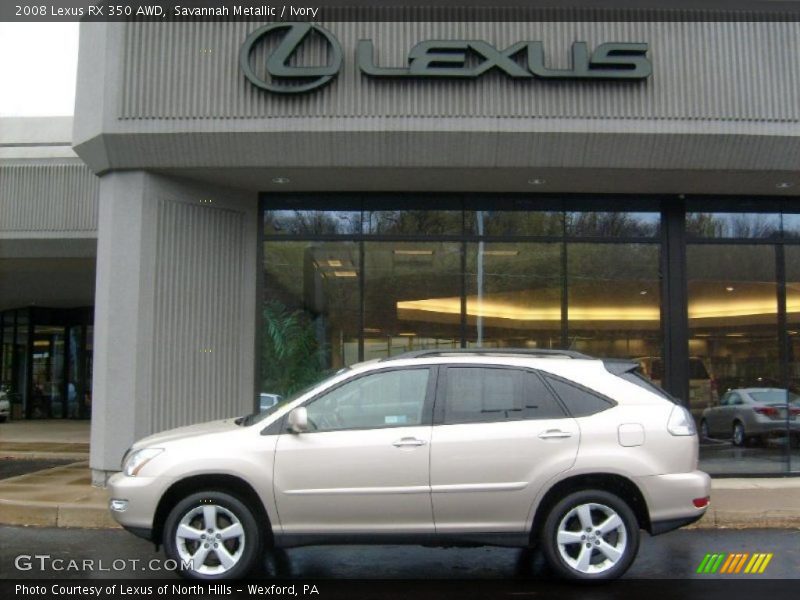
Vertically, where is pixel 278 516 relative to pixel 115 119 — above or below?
below

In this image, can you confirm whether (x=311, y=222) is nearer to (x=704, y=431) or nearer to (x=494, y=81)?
(x=494, y=81)

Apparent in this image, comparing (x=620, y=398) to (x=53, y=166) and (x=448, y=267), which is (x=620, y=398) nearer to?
(x=448, y=267)

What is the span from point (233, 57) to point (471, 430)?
6122 mm

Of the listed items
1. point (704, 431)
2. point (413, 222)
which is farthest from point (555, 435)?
point (704, 431)

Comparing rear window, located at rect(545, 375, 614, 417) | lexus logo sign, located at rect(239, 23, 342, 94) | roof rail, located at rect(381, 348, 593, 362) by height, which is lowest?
rear window, located at rect(545, 375, 614, 417)

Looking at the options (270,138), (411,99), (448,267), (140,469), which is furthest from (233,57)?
(140,469)

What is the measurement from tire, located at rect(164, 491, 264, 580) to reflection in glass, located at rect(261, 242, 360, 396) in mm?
5336

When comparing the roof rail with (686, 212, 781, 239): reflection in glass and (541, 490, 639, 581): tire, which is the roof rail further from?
(686, 212, 781, 239): reflection in glass

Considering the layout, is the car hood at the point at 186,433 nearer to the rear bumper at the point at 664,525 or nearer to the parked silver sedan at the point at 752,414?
the rear bumper at the point at 664,525

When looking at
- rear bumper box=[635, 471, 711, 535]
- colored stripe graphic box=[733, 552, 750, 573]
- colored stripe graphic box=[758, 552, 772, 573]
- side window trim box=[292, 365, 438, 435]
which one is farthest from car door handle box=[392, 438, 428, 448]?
colored stripe graphic box=[758, 552, 772, 573]

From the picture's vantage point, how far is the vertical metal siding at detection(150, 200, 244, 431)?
403 inches

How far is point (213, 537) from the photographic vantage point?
5.98 meters

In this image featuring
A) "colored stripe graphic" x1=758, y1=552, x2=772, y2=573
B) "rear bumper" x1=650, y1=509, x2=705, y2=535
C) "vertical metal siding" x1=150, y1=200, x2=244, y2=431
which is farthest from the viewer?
"vertical metal siding" x1=150, y1=200, x2=244, y2=431

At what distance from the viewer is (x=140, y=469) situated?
20.0 ft
